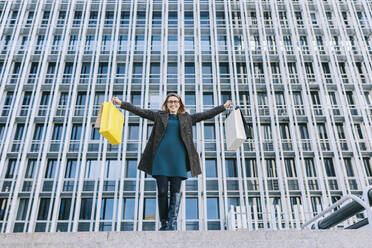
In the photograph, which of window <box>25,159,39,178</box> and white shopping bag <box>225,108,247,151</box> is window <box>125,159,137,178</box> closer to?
window <box>25,159,39,178</box>

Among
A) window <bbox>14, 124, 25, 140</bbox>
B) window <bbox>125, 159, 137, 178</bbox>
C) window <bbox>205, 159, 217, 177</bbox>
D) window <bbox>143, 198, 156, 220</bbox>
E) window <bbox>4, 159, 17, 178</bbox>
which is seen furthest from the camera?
window <bbox>14, 124, 25, 140</bbox>

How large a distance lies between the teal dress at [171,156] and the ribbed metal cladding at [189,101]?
9.39m

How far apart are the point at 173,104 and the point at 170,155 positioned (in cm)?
72

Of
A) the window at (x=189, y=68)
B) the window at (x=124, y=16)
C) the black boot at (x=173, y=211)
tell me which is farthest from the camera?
the window at (x=124, y=16)

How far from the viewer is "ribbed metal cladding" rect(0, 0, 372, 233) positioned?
44.0ft

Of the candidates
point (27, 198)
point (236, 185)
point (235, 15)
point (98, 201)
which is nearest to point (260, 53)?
point (235, 15)

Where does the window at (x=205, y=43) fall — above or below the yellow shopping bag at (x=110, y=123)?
above

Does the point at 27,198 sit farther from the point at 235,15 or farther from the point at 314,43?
the point at 314,43

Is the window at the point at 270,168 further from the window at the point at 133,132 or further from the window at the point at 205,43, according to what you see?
the window at the point at 205,43

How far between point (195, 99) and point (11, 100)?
31.2 feet

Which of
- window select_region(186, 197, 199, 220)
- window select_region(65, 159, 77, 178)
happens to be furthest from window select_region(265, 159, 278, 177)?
window select_region(65, 159, 77, 178)

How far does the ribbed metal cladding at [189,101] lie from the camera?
13.4 meters

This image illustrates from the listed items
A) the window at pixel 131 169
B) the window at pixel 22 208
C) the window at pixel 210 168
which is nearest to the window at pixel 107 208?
the window at pixel 131 169

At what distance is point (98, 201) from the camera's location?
12984 millimetres
